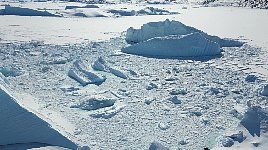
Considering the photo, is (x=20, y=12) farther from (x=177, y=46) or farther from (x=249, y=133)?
(x=249, y=133)

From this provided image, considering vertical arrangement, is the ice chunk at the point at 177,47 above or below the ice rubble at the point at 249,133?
above

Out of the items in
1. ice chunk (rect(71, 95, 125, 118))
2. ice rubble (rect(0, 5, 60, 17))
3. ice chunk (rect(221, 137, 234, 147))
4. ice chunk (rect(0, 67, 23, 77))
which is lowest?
ice chunk (rect(221, 137, 234, 147))

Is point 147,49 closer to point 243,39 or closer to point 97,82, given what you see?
point 97,82

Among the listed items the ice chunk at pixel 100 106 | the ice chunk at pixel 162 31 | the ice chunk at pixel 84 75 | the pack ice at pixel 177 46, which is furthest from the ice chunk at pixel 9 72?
the ice chunk at pixel 162 31

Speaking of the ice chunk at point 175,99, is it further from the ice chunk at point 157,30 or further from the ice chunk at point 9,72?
the ice chunk at point 157,30

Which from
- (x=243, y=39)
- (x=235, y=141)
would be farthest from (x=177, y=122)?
(x=243, y=39)

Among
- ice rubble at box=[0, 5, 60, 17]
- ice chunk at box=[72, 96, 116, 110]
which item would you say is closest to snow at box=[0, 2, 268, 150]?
ice chunk at box=[72, 96, 116, 110]

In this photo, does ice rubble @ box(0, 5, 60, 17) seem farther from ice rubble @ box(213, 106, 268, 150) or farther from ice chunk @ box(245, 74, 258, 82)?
ice rubble @ box(213, 106, 268, 150)
